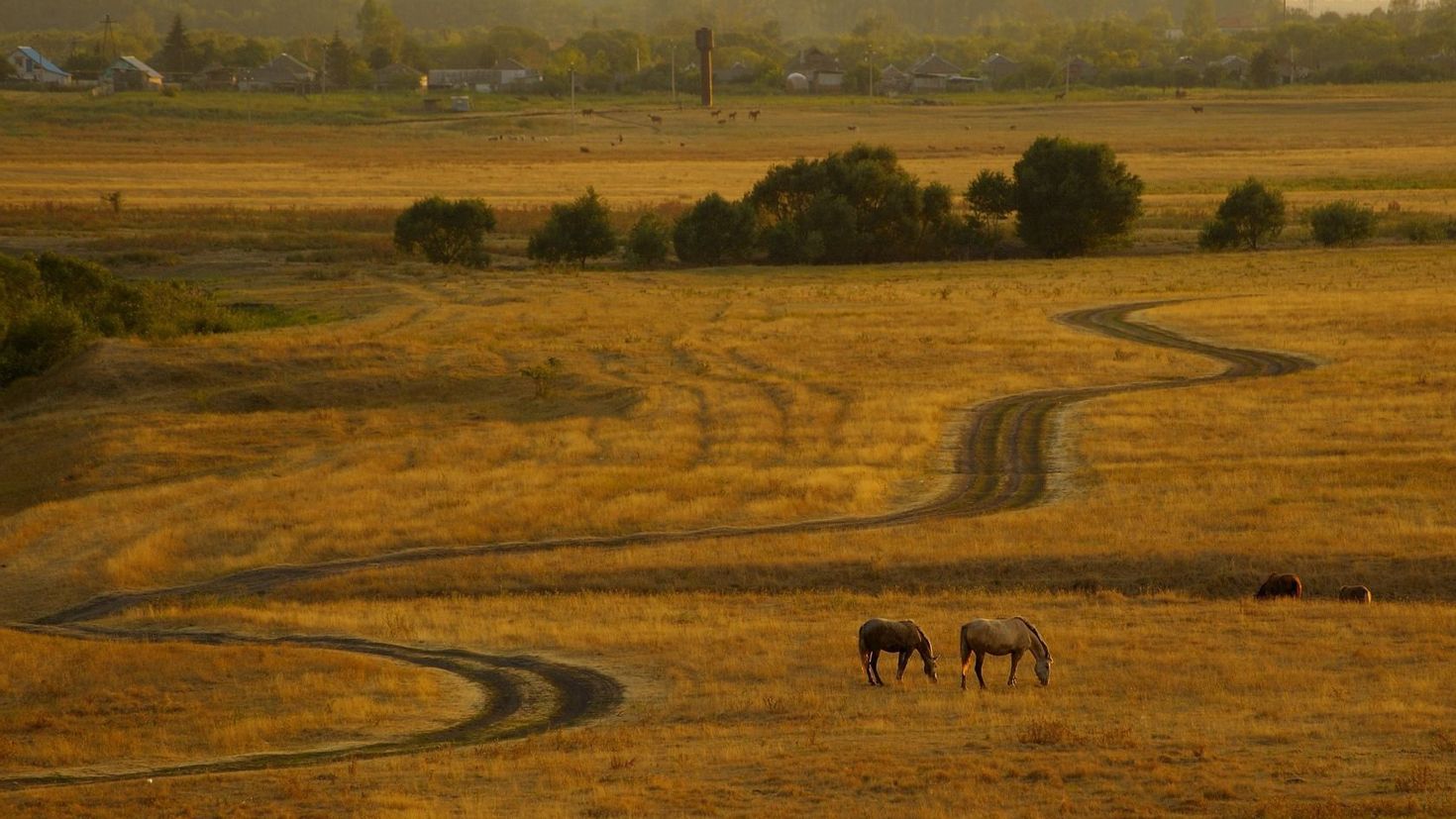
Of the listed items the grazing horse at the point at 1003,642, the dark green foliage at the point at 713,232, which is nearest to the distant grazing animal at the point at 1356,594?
the grazing horse at the point at 1003,642

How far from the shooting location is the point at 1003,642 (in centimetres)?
2516

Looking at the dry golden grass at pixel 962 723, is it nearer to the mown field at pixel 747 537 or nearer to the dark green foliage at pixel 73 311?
the mown field at pixel 747 537

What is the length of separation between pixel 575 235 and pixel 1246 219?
37756mm

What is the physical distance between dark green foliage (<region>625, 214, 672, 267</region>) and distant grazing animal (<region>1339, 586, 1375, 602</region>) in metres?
69.8

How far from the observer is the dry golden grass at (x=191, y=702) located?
2436 centimetres

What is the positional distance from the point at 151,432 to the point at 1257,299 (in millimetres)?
47826

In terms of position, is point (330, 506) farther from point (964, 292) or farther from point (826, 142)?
point (826, 142)

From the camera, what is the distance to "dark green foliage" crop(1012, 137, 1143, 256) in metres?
104

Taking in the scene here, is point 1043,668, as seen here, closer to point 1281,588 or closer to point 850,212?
point 1281,588

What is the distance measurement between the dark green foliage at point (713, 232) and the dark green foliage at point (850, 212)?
218cm

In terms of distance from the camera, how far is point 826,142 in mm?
180000

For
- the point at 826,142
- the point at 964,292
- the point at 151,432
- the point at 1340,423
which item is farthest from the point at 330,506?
the point at 826,142

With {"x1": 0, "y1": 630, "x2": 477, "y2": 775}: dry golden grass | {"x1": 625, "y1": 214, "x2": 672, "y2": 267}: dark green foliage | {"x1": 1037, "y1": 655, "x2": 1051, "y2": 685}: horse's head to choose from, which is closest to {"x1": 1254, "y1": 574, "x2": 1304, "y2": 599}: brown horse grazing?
{"x1": 1037, "y1": 655, "x2": 1051, "y2": 685}: horse's head

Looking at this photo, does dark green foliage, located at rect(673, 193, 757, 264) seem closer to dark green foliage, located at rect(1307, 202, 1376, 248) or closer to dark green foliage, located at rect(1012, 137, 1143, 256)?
dark green foliage, located at rect(1012, 137, 1143, 256)
